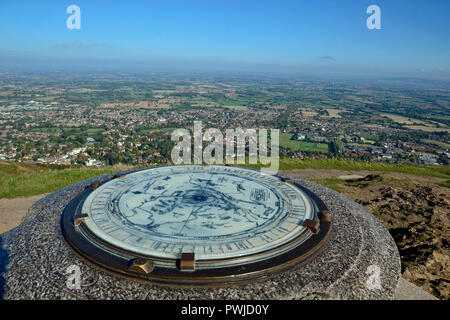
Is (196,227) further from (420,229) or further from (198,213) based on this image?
(420,229)

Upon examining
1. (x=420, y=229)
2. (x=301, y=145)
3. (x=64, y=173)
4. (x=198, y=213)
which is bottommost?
(x=420, y=229)

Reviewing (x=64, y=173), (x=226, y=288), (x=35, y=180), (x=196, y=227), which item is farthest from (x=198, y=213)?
(x=64, y=173)

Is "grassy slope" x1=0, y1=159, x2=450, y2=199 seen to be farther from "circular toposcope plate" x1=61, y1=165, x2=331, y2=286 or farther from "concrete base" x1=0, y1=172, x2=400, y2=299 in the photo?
"concrete base" x1=0, y1=172, x2=400, y2=299

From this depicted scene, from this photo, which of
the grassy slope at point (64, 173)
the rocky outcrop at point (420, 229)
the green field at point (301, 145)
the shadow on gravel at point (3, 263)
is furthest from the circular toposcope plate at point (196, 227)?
the green field at point (301, 145)

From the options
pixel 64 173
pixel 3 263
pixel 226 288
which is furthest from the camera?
pixel 64 173

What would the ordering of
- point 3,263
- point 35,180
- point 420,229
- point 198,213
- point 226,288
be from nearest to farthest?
point 226,288, point 3,263, point 198,213, point 420,229, point 35,180

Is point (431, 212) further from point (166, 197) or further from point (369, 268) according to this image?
point (166, 197)

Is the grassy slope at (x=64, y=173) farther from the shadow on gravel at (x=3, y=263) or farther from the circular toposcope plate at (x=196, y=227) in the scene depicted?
the shadow on gravel at (x=3, y=263)
